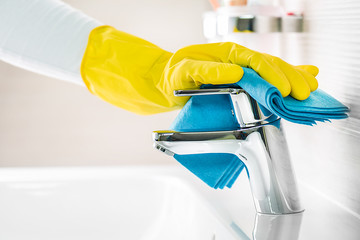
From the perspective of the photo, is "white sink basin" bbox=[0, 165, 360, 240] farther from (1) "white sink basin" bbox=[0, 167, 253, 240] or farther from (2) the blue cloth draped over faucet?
(2) the blue cloth draped over faucet

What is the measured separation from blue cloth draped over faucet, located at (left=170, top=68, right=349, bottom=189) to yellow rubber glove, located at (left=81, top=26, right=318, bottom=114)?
0.01 metres

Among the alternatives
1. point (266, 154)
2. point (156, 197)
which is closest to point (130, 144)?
point (156, 197)

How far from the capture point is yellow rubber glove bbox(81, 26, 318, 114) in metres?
0.43

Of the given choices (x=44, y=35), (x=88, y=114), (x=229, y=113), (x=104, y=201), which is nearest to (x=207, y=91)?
(x=229, y=113)

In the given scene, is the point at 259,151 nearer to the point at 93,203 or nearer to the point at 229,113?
the point at 229,113

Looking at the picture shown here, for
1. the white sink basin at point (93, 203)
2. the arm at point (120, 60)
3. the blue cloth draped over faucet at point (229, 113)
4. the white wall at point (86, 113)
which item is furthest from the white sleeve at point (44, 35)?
the white wall at point (86, 113)

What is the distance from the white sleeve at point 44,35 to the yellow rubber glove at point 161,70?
1.1 inches

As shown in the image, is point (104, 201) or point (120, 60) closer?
point (120, 60)

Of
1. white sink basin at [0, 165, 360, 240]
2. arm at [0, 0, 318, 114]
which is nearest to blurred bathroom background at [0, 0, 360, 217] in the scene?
white sink basin at [0, 165, 360, 240]

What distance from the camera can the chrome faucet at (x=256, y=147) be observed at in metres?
0.48

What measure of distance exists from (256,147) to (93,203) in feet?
1.45

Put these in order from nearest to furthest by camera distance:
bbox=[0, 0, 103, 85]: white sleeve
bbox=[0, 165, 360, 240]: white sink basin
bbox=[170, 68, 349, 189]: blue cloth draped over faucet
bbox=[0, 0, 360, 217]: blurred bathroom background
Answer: bbox=[170, 68, 349, 189]: blue cloth draped over faucet
bbox=[0, 0, 103, 85]: white sleeve
bbox=[0, 165, 360, 240]: white sink basin
bbox=[0, 0, 360, 217]: blurred bathroom background

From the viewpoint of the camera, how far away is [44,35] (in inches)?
23.7

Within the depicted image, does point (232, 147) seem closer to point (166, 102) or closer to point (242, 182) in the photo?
point (166, 102)
